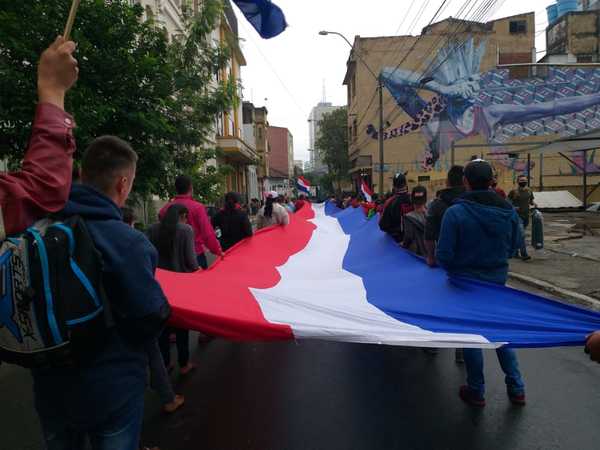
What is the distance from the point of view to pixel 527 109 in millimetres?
28562

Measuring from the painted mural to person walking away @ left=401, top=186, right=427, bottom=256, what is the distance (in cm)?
2285

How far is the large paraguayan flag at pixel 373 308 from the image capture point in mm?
2725

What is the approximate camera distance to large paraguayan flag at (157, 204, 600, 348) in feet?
8.94

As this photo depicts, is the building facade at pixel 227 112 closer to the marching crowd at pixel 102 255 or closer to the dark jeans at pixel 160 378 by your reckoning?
the dark jeans at pixel 160 378

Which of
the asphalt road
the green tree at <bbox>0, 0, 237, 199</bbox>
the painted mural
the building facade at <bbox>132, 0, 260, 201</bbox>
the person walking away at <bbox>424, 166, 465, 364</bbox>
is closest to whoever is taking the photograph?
the asphalt road

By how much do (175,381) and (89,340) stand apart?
3.19 metres

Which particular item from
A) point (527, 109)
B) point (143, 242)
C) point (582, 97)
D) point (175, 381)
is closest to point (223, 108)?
point (175, 381)

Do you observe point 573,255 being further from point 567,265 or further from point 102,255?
point 102,255

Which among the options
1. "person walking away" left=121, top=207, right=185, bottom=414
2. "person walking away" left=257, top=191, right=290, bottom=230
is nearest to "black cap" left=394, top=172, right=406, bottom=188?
"person walking away" left=257, top=191, right=290, bottom=230

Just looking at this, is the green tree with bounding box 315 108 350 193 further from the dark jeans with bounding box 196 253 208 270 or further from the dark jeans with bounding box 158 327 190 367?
the dark jeans with bounding box 158 327 190 367

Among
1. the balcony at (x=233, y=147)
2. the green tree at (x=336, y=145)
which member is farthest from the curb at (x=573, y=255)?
the green tree at (x=336, y=145)

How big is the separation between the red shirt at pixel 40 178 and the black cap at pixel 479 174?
121 inches

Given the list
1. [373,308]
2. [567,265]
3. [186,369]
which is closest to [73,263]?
[373,308]

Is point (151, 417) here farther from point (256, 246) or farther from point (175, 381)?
point (256, 246)
